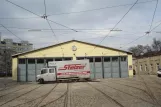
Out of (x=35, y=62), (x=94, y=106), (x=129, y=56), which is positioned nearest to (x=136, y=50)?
(x=129, y=56)

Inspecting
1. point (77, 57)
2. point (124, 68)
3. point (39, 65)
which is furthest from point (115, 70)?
point (39, 65)

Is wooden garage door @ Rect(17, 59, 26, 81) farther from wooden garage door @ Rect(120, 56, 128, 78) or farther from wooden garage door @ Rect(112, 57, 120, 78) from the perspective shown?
wooden garage door @ Rect(120, 56, 128, 78)

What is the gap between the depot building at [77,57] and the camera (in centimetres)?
4809

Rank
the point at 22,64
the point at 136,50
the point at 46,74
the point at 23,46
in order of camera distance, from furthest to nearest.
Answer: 1. the point at 23,46
2. the point at 136,50
3. the point at 22,64
4. the point at 46,74

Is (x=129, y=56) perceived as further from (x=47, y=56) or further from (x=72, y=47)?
(x=47, y=56)

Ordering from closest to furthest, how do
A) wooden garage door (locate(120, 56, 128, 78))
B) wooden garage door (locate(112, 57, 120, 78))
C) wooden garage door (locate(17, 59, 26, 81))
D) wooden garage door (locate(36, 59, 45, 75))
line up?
wooden garage door (locate(17, 59, 26, 81)), wooden garage door (locate(36, 59, 45, 75)), wooden garage door (locate(112, 57, 120, 78)), wooden garage door (locate(120, 56, 128, 78))

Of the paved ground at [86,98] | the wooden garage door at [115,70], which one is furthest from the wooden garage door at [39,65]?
the paved ground at [86,98]

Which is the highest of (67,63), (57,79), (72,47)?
(72,47)

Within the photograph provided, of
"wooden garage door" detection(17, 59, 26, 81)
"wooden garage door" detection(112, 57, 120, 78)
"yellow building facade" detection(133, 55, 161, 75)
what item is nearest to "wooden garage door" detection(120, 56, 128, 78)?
"wooden garage door" detection(112, 57, 120, 78)

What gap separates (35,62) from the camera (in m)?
48.7

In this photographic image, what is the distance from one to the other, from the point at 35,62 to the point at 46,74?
11070 millimetres

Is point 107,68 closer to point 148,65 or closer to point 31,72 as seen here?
point 31,72

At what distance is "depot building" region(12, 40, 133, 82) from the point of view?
48.1 metres

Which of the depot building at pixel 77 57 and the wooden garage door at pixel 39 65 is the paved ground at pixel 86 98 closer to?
Result: the wooden garage door at pixel 39 65
